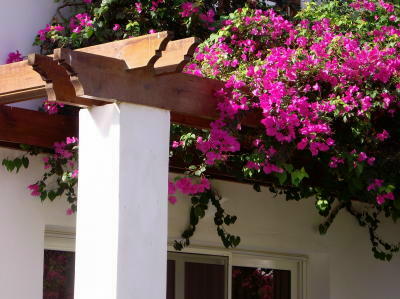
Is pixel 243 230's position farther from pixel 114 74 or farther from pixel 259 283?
pixel 114 74

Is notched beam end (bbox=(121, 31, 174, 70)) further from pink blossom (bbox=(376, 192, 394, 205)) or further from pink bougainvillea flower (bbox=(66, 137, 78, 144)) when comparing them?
pink blossom (bbox=(376, 192, 394, 205))

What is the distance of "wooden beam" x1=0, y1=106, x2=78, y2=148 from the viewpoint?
17.9ft

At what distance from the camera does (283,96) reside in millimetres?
5039

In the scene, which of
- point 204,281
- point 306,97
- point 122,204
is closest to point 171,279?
point 204,281

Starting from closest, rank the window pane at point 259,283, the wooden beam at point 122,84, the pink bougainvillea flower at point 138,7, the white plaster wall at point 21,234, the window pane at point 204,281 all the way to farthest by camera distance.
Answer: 1. the wooden beam at point 122,84
2. the white plaster wall at point 21,234
3. the pink bougainvillea flower at point 138,7
4. the window pane at point 204,281
5. the window pane at point 259,283

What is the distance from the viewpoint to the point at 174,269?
7059 mm

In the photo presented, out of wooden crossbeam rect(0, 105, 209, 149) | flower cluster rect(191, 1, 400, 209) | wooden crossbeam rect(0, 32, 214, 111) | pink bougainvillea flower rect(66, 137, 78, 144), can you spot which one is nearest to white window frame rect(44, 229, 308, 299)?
wooden crossbeam rect(0, 105, 209, 149)

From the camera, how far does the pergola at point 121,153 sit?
4.20m

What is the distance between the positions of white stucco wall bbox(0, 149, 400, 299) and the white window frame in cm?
9

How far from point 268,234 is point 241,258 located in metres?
0.33

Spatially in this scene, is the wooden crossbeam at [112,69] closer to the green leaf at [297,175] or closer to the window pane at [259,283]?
the green leaf at [297,175]

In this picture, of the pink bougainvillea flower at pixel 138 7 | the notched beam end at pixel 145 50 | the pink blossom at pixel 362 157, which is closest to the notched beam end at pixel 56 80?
the notched beam end at pixel 145 50

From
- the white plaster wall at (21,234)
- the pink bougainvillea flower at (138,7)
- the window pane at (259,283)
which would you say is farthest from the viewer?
the window pane at (259,283)

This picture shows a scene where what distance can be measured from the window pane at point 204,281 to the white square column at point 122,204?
2786 millimetres
